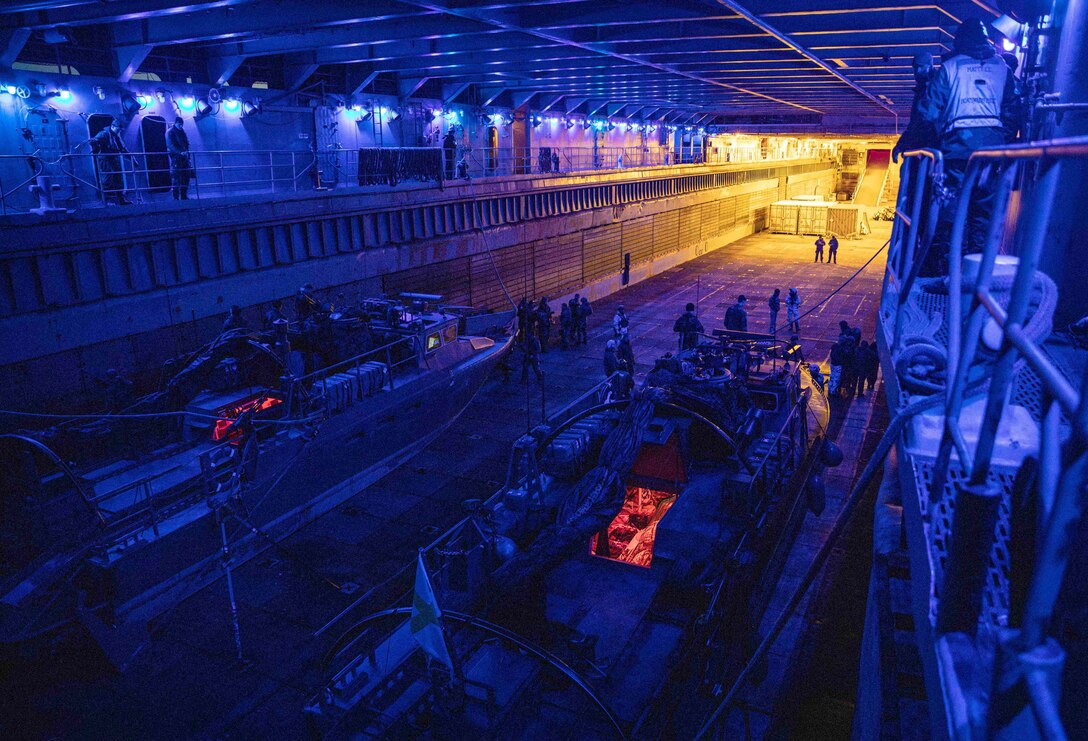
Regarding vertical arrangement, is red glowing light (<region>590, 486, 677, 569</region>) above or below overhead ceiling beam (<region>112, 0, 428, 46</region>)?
below

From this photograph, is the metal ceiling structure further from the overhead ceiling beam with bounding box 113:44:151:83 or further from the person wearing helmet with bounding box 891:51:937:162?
the person wearing helmet with bounding box 891:51:937:162

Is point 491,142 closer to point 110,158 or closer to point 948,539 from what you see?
point 110,158

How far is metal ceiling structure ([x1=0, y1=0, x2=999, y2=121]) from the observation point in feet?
39.1

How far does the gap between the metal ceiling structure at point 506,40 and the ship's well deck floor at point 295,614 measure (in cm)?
736

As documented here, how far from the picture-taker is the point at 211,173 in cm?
1705

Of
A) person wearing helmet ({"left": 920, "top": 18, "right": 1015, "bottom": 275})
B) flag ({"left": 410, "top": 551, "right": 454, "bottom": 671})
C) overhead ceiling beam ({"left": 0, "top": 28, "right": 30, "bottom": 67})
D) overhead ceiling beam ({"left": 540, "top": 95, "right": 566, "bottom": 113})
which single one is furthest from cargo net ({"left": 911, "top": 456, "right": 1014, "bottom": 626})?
overhead ceiling beam ({"left": 540, "top": 95, "right": 566, "bottom": 113})

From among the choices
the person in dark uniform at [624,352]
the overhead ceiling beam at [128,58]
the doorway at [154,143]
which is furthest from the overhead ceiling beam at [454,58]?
the person in dark uniform at [624,352]

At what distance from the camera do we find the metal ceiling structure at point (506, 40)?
11.9m

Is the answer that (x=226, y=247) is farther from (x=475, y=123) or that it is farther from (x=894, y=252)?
(x=475, y=123)

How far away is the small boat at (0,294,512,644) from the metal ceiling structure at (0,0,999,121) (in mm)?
5204

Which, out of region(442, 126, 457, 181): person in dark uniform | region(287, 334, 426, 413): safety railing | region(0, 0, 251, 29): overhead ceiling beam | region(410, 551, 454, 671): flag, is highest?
region(0, 0, 251, 29): overhead ceiling beam

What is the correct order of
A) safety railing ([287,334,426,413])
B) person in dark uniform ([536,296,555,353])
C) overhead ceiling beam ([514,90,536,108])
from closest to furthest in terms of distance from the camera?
safety railing ([287,334,426,413]) < person in dark uniform ([536,296,555,353]) < overhead ceiling beam ([514,90,536,108])

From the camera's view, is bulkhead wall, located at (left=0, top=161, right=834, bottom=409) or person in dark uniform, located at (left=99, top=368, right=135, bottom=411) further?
bulkhead wall, located at (left=0, top=161, right=834, bottom=409)

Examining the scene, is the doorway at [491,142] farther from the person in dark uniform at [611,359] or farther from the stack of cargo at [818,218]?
the stack of cargo at [818,218]
